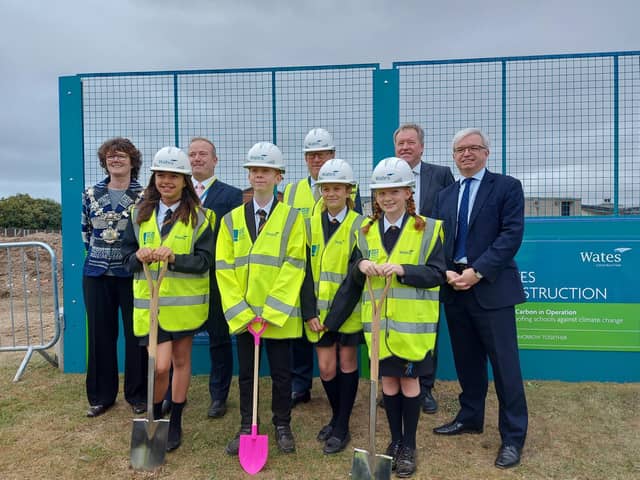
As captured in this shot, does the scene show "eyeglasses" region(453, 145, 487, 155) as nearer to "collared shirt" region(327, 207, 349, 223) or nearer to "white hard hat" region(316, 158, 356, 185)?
"white hard hat" region(316, 158, 356, 185)

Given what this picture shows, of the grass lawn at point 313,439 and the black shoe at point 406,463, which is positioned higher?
the black shoe at point 406,463

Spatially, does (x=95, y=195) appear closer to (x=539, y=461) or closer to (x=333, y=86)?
(x=333, y=86)

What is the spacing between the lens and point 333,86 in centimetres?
554

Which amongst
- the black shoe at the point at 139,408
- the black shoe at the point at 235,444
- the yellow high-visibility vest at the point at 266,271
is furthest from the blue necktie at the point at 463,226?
the black shoe at the point at 139,408

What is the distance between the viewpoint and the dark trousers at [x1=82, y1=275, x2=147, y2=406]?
15.1ft

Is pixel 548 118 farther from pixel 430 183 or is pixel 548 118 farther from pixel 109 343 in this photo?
pixel 109 343

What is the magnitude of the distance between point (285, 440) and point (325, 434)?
0.41 meters

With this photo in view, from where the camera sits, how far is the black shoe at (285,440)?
3.76m

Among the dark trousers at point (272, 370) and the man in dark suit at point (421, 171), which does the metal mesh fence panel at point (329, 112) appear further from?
the dark trousers at point (272, 370)

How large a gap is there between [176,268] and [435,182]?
249cm

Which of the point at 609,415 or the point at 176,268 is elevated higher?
the point at 176,268

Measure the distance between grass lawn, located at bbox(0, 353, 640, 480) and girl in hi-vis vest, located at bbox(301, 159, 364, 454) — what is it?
Answer: 50 cm

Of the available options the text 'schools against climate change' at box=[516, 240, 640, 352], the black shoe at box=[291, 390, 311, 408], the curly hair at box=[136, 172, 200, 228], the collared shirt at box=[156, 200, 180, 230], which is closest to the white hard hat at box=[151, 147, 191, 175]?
the curly hair at box=[136, 172, 200, 228]

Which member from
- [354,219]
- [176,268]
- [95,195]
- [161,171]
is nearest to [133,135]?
[95,195]
